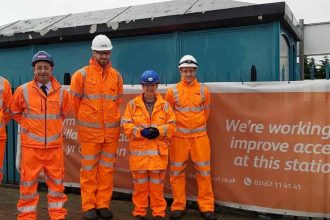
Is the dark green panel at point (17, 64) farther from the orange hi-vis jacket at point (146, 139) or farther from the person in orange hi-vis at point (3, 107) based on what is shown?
the orange hi-vis jacket at point (146, 139)

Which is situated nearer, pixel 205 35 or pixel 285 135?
pixel 285 135

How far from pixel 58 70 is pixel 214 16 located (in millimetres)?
3254

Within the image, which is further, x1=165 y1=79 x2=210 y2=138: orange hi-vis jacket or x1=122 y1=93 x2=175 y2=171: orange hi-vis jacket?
x1=165 y1=79 x2=210 y2=138: orange hi-vis jacket

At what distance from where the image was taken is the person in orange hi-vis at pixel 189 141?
4.82 metres

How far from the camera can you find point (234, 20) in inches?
221

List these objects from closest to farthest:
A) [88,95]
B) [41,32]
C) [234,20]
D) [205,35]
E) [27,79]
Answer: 1. [88,95]
2. [234,20]
3. [205,35]
4. [41,32]
5. [27,79]

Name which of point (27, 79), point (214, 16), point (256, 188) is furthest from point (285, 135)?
point (27, 79)

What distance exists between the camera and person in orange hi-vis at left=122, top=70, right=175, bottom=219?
4.54 meters

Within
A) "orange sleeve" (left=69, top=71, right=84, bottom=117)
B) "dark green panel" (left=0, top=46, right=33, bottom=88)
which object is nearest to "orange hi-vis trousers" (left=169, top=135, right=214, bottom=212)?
"orange sleeve" (left=69, top=71, right=84, bottom=117)

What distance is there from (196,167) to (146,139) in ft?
2.60

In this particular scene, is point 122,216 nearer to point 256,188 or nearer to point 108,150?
point 108,150

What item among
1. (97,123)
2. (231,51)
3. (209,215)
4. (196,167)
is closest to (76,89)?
(97,123)

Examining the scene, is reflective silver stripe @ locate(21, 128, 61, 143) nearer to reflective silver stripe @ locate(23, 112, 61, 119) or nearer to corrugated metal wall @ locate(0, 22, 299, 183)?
reflective silver stripe @ locate(23, 112, 61, 119)

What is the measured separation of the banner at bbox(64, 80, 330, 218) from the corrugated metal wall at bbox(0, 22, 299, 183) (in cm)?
70
